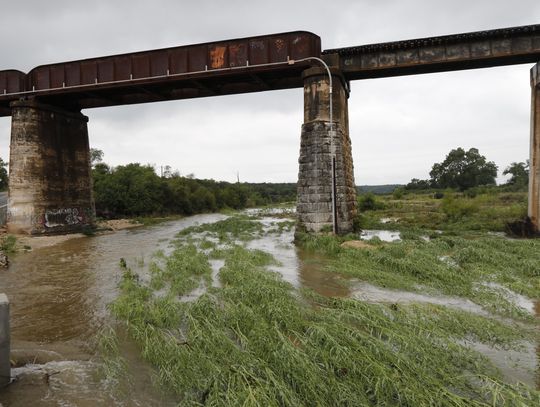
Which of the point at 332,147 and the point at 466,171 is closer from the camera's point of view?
the point at 332,147

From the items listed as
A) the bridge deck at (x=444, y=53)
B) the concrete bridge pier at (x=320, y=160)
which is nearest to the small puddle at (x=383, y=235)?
the concrete bridge pier at (x=320, y=160)

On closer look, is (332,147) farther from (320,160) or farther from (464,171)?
(464,171)

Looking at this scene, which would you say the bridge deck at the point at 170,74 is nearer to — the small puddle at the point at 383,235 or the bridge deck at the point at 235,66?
the bridge deck at the point at 235,66

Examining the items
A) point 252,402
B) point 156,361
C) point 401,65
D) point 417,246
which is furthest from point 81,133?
point 252,402

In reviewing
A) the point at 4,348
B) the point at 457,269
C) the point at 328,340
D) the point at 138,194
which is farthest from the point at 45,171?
the point at 328,340

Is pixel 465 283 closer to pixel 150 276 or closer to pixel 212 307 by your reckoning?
pixel 212 307

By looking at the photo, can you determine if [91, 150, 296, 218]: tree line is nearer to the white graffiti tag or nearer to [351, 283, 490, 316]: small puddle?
the white graffiti tag

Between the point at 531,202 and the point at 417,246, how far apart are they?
7.78m

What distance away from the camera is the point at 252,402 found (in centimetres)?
284

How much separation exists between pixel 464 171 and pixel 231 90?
70854 mm

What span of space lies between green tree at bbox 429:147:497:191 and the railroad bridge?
65844mm

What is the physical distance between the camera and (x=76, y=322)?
617 cm

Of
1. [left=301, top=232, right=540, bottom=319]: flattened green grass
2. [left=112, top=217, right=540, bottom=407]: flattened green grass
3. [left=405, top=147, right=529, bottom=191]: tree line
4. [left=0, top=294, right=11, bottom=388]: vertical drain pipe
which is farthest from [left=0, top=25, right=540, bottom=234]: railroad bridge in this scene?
[left=405, top=147, right=529, bottom=191]: tree line

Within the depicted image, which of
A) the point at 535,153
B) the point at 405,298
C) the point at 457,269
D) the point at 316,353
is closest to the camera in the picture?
the point at 316,353
